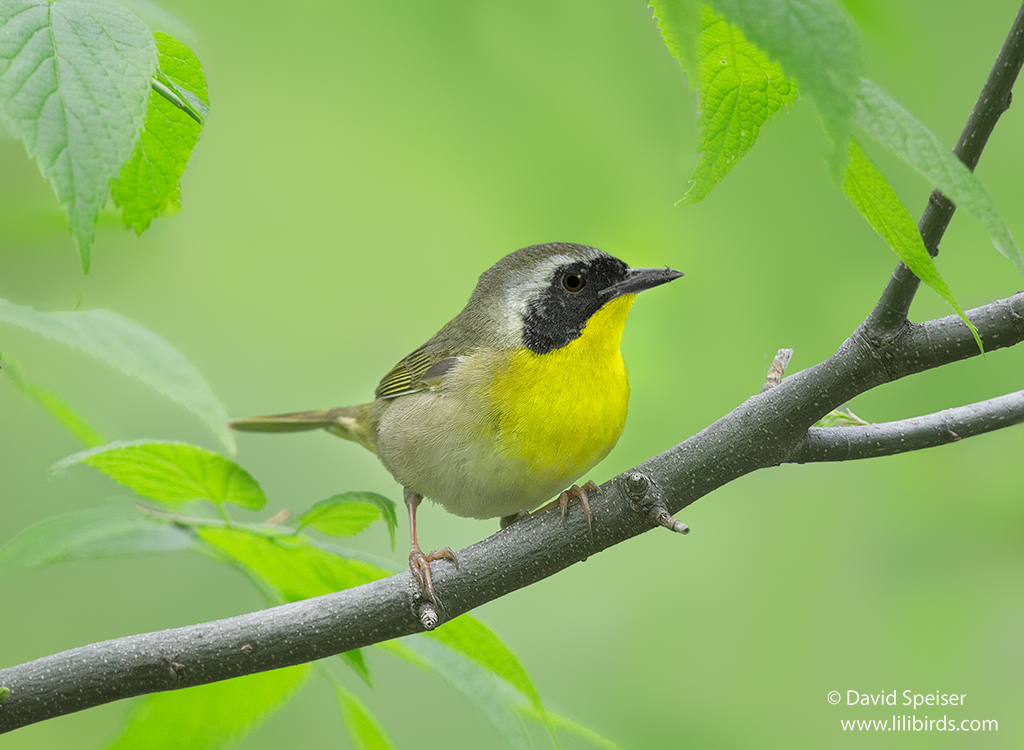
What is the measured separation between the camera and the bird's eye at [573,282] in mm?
3820

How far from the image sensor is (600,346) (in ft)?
12.1

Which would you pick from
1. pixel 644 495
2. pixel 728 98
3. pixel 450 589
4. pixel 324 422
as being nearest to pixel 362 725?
pixel 450 589

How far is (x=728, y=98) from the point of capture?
1.50 meters

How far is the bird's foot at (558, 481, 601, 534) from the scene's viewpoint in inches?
95.2

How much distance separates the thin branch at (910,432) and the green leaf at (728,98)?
3.33ft

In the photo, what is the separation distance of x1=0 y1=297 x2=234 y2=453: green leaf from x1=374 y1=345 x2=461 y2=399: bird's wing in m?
1.82

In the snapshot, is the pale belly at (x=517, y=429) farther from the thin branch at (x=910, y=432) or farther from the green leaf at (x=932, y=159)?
the green leaf at (x=932, y=159)

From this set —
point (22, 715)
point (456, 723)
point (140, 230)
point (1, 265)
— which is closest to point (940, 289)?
point (140, 230)

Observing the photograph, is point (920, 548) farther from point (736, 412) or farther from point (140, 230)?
point (140, 230)

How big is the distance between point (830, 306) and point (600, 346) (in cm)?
100

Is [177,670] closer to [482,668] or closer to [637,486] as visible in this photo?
[482,668]

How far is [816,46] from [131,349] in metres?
1.69

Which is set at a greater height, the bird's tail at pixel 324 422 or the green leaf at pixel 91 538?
the green leaf at pixel 91 538

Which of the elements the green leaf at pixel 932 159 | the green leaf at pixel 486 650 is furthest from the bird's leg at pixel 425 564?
the green leaf at pixel 932 159
